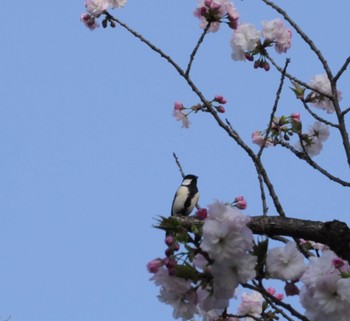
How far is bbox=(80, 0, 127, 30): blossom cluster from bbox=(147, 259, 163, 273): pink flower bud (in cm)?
294

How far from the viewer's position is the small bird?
8031 millimetres

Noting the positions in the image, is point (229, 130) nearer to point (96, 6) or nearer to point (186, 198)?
point (96, 6)

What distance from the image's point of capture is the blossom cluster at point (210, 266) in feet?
7.54

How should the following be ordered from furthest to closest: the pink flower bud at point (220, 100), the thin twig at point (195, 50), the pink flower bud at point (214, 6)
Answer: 1. the pink flower bud at point (220, 100)
2. the pink flower bud at point (214, 6)
3. the thin twig at point (195, 50)

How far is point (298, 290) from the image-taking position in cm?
247

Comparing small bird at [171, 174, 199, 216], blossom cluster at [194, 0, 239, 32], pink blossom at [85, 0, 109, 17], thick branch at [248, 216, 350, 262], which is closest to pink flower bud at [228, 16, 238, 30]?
blossom cluster at [194, 0, 239, 32]

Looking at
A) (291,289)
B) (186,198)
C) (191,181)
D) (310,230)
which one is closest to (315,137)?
(310,230)

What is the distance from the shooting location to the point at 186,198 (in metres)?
8.07

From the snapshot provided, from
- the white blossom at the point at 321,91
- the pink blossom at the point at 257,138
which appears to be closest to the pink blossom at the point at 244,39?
the white blossom at the point at 321,91

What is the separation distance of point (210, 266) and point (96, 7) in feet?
10.2

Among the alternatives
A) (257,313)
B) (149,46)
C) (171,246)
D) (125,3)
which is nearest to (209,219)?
(171,246)

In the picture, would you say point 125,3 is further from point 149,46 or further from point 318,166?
point 318,166

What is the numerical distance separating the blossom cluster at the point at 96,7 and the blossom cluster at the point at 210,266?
2.93 meters

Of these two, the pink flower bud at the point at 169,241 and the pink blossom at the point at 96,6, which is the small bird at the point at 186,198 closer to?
the pink blossom at the point at 96,6
